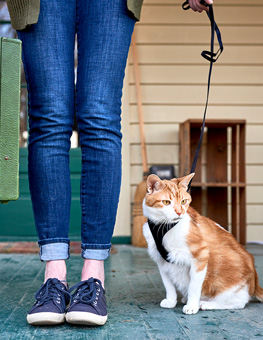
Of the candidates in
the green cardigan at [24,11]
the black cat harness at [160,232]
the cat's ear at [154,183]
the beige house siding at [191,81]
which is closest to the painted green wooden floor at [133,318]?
the black cat harness at [160,232]

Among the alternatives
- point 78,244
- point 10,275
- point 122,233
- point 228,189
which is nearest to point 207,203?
point 228,189

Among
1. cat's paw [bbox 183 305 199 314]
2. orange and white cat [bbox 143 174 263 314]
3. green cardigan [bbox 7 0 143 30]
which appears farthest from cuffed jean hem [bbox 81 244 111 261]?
green cardigan [bbox 7 0 143 30]

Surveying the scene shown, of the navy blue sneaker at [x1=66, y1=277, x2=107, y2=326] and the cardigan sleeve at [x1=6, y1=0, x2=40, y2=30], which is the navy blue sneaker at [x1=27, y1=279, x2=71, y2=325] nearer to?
the navy blue sneaker at [x1=66, y1=277, x2=107, y2=326]

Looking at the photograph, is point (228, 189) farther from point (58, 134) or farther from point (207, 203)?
point (58, 134)

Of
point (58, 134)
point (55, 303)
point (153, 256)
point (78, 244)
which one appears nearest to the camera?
point (55, 303)

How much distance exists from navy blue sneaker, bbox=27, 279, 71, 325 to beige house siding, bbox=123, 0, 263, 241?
210 centimetres

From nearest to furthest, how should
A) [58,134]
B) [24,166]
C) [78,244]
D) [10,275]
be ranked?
[58,134]
[10,275]
[78,244]
[24,166]

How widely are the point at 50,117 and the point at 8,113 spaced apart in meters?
0.27

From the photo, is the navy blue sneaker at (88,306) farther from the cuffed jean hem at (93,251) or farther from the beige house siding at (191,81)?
the beige house siding at (191,81)

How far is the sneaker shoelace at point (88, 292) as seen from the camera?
1.29 meters

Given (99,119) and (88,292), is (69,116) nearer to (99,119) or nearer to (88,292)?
(99,119)

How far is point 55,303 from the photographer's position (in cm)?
129

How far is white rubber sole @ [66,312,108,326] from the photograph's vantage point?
1235mm

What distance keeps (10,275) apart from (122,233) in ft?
4.52
